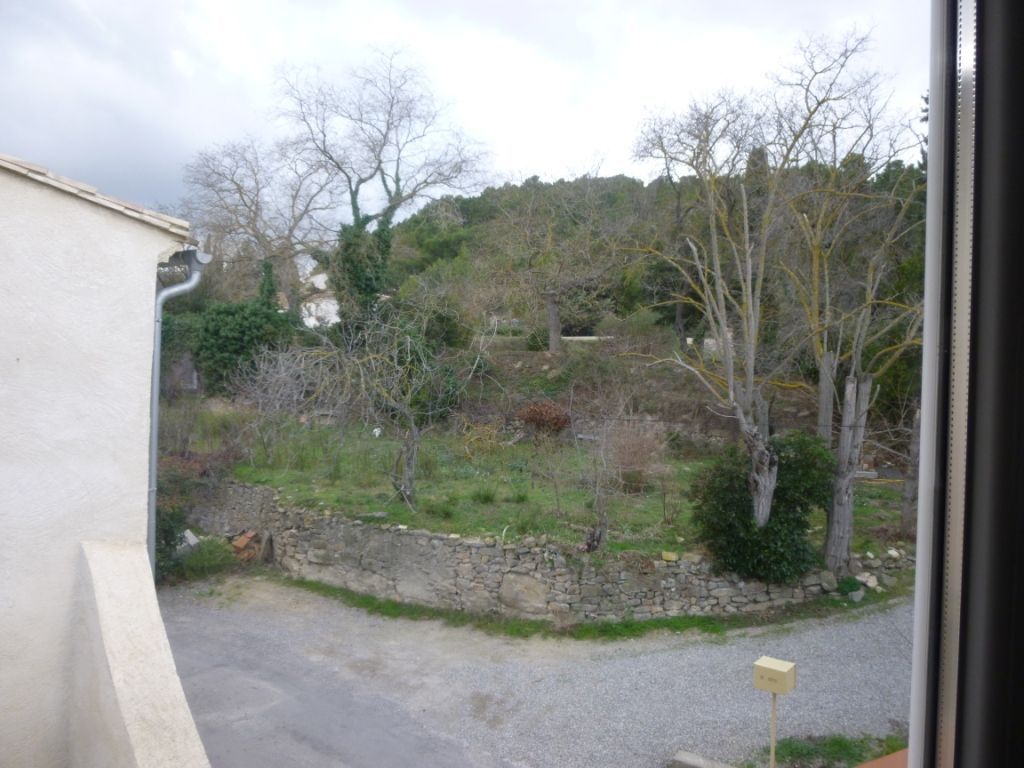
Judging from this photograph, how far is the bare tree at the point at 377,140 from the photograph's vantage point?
36.1 ft

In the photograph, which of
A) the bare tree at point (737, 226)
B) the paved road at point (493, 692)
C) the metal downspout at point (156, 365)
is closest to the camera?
the metal downspout at point (156, 365)

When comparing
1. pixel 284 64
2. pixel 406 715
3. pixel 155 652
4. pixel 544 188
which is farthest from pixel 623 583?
pixel 284 64

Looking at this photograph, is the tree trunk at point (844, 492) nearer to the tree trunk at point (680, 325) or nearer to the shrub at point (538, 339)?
the tree trunk at point (680, 325)

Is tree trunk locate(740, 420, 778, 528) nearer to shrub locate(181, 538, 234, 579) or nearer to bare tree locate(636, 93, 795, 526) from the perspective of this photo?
bare tree locate(636, 93, 795, 526)

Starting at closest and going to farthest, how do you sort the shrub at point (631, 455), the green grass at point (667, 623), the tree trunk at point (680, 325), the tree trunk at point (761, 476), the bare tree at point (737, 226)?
the green grass at point (667, 623) < the tree trunk at point (761, 476) < the bare tree at point (737, 226) < the shrub at point (631, 455) < the tree trunk at point (680, 325)

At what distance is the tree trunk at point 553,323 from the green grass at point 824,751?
6.87m

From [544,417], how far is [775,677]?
19.7 feet

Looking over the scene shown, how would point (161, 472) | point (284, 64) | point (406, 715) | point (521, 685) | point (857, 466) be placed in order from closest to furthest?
point (406, 715) → point (521, 685) → point (857, 466) → point (161, 472) → point (284, 64)

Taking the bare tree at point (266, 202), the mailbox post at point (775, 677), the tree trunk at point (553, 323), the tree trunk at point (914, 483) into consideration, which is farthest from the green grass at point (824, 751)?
the bare tree at point (266, 202)

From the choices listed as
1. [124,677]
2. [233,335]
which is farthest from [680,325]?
[124,677]

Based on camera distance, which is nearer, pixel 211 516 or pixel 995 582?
pixel 995 582

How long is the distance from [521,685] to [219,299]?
8336 mm

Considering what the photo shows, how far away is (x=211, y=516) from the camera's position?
854cm

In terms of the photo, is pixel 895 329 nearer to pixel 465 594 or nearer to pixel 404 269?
pixel 465 594
